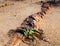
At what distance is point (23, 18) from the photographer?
7.78 metres

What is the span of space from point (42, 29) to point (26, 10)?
2021mm

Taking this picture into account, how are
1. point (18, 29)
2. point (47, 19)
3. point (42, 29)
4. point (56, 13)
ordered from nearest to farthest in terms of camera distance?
point (18, 29), point (42, 29), point (47, 19), point (56, 13)

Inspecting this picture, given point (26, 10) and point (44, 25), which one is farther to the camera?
point (26, 10)

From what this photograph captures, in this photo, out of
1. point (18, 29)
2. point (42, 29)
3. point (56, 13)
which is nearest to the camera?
point (18, 29)

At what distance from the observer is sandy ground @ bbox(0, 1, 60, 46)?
20.9ft

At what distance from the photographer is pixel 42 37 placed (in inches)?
255

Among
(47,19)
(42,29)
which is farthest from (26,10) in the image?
(42,29)

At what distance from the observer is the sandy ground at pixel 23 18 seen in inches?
251

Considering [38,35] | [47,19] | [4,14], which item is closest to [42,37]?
[38,35]

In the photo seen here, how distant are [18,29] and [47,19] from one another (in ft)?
6.30

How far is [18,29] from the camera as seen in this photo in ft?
20.9

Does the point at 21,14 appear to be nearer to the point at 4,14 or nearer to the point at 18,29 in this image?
the point at 4,14

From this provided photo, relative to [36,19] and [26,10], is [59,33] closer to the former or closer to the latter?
[36,19]

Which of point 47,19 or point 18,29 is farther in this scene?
point 47,19
